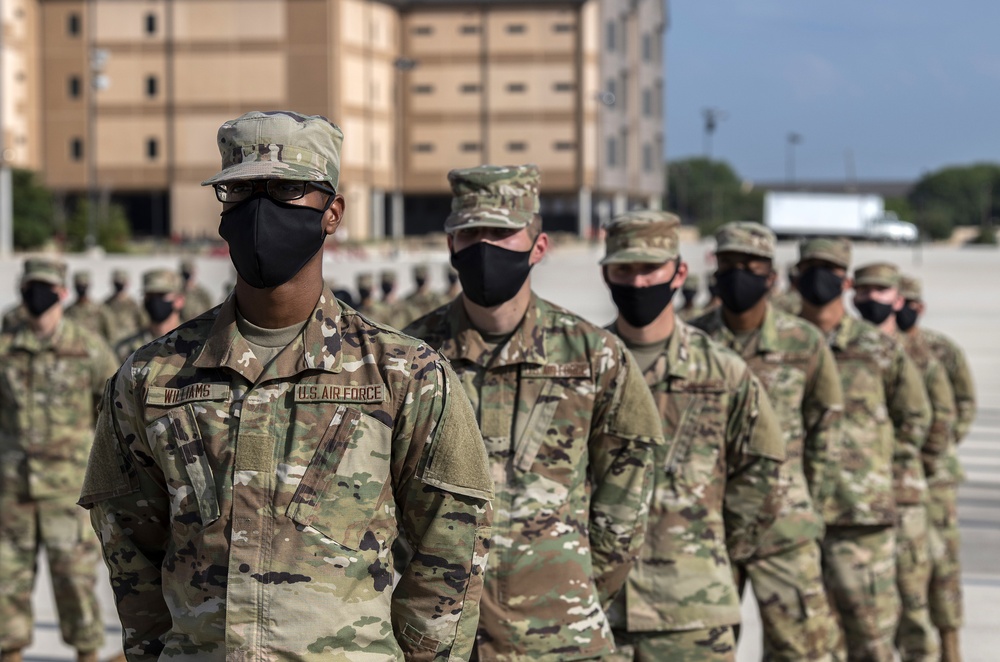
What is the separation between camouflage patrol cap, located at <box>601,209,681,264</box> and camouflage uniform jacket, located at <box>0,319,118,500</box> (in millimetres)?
3684

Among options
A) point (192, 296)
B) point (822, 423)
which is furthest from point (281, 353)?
point (192, 296)

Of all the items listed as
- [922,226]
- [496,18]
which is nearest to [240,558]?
[496,18]

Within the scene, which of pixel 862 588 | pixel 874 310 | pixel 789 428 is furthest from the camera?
pixel 874 310

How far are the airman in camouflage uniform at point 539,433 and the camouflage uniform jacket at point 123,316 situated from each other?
12304mm

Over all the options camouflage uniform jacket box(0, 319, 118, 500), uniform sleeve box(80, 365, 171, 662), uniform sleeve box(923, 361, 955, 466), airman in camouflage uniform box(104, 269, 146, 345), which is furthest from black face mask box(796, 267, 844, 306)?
airman in camouflage uniform box(104, 269, 146, 345)

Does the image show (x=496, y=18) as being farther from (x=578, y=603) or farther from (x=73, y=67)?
(x=578, y=603)

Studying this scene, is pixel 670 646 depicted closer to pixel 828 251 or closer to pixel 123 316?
pixel 828 251

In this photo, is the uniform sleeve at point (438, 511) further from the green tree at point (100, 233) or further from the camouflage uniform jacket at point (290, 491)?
the green tree at point (100, 233)

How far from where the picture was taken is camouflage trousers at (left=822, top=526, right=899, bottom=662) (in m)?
7.11

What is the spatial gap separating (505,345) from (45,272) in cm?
444

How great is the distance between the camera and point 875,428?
7.35 metres

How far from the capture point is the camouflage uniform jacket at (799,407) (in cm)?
647

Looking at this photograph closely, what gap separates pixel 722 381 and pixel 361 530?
275 centimetres

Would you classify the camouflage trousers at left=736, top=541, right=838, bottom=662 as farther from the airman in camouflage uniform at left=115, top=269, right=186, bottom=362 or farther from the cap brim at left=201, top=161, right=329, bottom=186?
the airman in camouflage uniform at left=115, top=269, right=186, bottom=362
